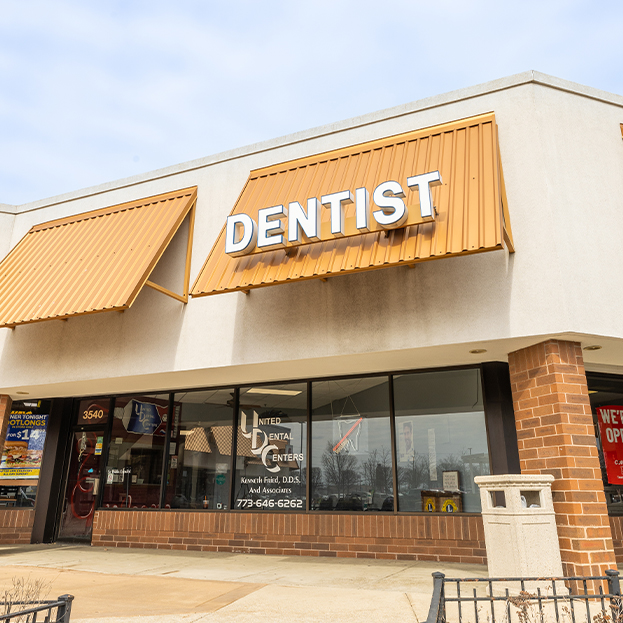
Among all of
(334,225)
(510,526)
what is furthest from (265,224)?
(510,526)

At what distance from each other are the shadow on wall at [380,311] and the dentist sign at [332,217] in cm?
93

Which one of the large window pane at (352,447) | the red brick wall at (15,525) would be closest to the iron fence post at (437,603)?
the large window pane at (352,447)

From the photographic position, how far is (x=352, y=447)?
983 centimetres

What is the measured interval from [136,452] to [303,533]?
13.8 feet

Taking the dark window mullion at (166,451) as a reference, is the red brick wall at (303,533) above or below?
below

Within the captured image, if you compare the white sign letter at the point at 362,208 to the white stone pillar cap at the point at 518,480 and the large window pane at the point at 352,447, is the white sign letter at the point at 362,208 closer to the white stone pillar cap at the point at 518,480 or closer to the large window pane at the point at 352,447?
the large window pane at the point at 352,447

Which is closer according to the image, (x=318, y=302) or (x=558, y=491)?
(x=558, y=491)

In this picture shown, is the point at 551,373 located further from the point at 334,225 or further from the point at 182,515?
the point at 182,515

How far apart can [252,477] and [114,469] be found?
11.4 ft

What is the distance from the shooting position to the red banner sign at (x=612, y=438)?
919cm

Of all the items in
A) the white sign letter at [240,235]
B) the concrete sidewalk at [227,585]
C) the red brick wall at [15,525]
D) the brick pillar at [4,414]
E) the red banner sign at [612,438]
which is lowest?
the concrete sidewalk at [227,585]

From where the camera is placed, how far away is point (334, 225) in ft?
25.5

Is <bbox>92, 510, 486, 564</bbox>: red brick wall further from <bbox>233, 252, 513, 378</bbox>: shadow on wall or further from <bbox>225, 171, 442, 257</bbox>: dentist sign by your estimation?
<bbox>225, 171, 442, 257</bbox>: dentist sign

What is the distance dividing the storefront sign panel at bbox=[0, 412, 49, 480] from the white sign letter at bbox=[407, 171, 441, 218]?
399 inches
